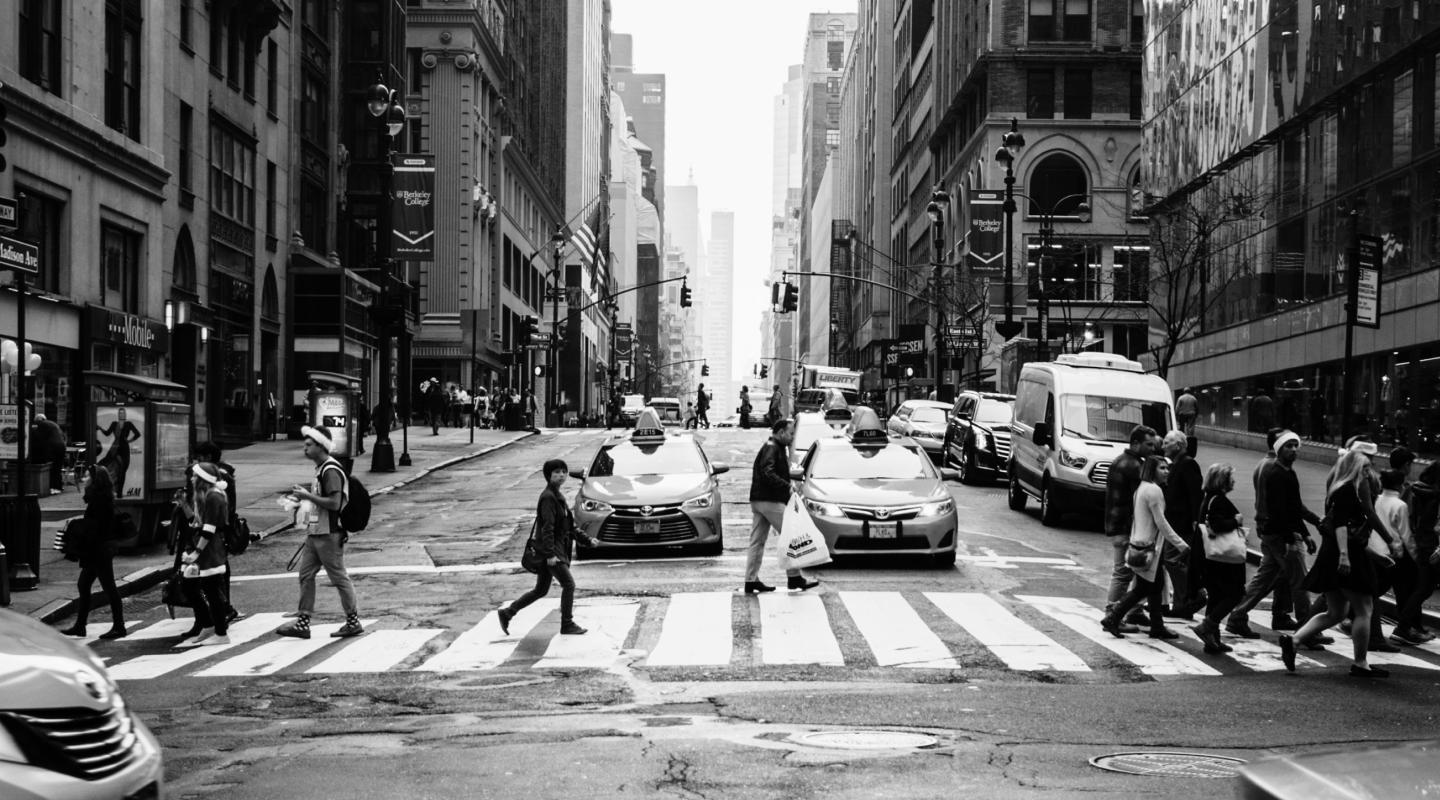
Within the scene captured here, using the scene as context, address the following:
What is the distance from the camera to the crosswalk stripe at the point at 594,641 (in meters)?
12.3

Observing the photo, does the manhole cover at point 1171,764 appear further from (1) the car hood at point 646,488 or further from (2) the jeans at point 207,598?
(1) the car hood at point 646,488

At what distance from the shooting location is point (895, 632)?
13594 mm

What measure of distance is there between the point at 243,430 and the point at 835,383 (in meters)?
40.1

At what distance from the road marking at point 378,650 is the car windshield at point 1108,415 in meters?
→ 13.7

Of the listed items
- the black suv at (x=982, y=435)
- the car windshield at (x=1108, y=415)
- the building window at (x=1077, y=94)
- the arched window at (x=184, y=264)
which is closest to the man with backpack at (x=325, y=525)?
the car windshield at (x=1108, y=415)

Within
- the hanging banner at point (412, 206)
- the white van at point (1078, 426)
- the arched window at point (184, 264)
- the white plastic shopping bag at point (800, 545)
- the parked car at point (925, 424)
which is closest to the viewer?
the white plastic shopping bag at point (800, 545)

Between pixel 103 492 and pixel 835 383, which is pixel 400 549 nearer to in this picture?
pixel 103 492

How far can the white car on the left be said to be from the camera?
471 centimetres

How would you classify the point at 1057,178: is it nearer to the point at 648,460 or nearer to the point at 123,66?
the point at 123,66

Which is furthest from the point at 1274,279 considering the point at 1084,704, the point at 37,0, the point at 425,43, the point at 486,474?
the point at 425,43

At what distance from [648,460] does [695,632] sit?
7.56m

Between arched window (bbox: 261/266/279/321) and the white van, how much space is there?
85.7ft

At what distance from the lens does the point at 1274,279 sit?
3978 centimetres

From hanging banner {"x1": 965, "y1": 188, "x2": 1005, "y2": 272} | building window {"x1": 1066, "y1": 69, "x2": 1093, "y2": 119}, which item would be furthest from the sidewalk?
building window {"x1": 1066, "y1": 69, "x2": 1093, "y2": 119}
